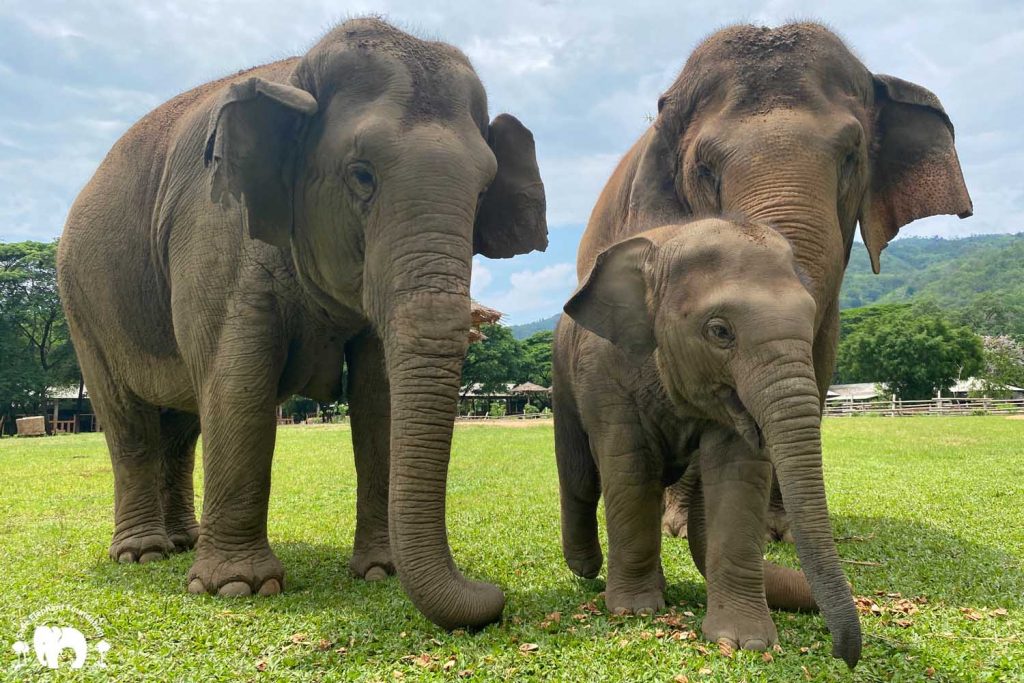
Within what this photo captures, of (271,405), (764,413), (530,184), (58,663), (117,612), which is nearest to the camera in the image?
(764,413)

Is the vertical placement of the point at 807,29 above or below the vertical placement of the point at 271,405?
above

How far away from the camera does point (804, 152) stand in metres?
4.37

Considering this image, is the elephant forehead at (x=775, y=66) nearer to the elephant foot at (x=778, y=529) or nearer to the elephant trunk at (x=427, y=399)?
the elephant trunk at (x=427, y=399)

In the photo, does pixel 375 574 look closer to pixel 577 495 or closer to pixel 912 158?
pixel 577 495

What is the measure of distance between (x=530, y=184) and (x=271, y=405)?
2.24m

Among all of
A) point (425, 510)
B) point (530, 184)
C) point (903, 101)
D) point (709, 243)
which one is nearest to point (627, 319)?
point (709, 243)

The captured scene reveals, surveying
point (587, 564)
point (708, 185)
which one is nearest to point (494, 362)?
point (587, 564)

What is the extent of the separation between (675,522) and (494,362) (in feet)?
177

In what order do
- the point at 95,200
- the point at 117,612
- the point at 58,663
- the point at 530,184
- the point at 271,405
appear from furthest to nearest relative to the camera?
the point at 95,200, the point at 530,184, the point at 271,405, the point at 117,612, the point at 58,663

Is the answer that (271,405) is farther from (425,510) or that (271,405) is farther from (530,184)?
(530,184)

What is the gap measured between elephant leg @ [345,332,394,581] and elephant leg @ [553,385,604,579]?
1.22 m

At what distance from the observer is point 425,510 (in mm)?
3951

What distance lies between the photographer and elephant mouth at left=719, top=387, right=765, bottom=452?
3.73 meters

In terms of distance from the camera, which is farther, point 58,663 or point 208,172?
point 208,172
